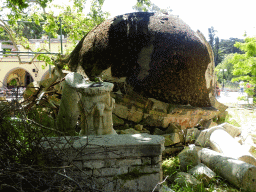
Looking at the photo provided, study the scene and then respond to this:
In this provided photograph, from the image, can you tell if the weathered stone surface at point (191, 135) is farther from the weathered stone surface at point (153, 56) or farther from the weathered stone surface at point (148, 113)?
the weathered stone surface at point (153, 56)

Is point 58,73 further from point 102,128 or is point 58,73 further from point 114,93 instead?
point 102,128

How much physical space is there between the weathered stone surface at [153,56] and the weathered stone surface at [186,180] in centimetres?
221

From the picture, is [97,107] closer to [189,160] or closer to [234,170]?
[189,160]

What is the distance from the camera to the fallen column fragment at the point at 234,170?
3.19 m

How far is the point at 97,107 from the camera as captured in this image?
3.16 meters

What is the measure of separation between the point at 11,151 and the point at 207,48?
568 cm

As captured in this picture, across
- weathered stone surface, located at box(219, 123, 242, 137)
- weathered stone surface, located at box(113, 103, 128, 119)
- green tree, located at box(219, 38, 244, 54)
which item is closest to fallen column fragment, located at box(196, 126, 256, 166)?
weathered stone surface, located at box(219, 123, 242, 137)

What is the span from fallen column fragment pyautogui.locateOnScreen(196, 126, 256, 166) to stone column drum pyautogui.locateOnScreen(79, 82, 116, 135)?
246cm

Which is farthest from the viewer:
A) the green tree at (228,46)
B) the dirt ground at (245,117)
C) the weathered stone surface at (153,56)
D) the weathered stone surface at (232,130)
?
the green tree at (228,46)

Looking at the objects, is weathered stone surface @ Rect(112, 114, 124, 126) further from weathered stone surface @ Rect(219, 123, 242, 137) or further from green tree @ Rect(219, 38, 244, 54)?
green tree @ Rect(219, 38, 244, 54)

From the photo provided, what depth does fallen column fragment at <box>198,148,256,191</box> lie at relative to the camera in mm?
3191

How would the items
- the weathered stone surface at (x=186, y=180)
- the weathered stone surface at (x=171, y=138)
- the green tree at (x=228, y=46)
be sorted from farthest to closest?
the green tree at (x=228, y=46)
the weathered stone surface at (x=171, y=138)
the weathered stone surface at (x=186, y=180)

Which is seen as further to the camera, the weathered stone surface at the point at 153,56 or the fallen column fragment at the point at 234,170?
the weathered stone surface at the point at 153,56


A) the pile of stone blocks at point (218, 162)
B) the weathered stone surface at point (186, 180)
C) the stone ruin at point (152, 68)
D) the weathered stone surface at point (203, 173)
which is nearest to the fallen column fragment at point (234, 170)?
the pile of stone blocks at point (218, 162)
